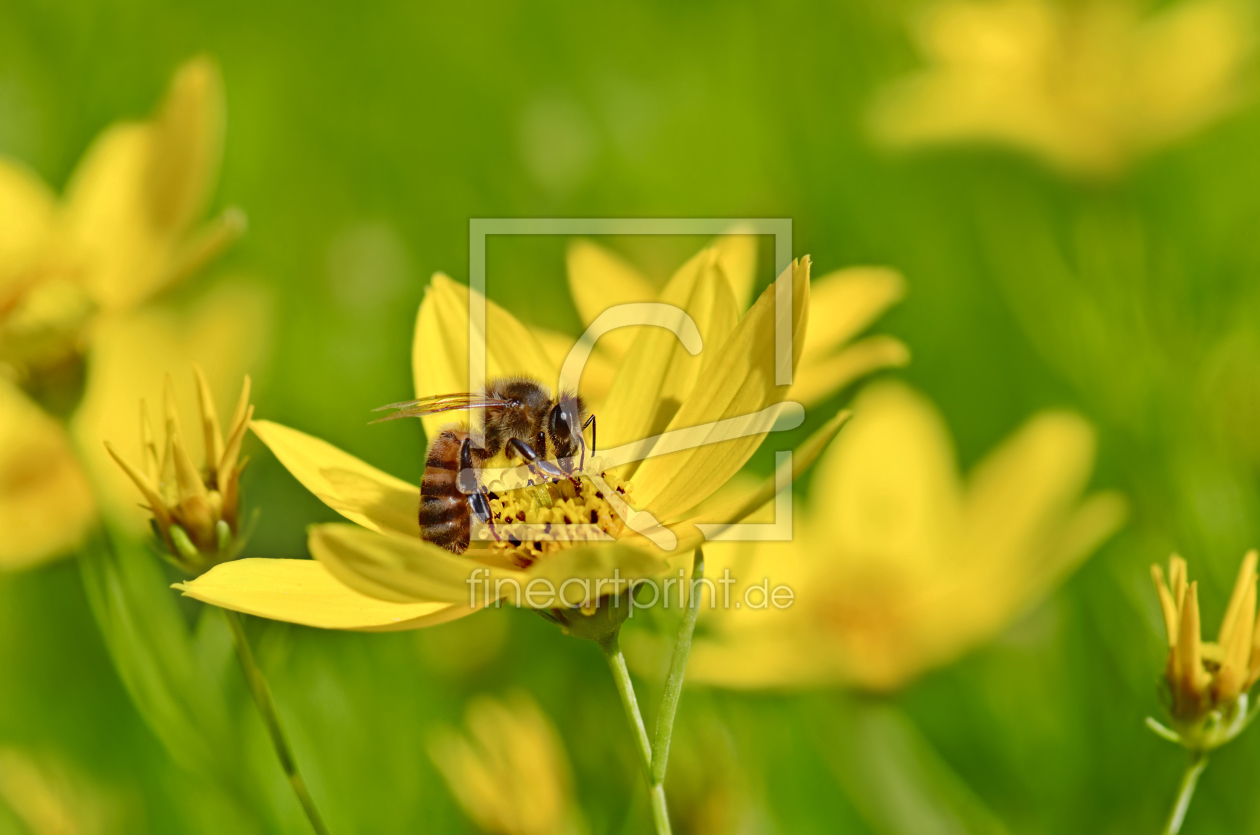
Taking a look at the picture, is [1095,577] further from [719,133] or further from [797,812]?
[719,133]

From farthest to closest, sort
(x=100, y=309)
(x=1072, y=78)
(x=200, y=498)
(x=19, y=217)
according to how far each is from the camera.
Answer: (x=1072, y=78), (x=19, y=217), (x=100, y=309), (x=200, y=498)

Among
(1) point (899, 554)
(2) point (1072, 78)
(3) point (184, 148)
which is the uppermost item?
(2) point (1072, 78)

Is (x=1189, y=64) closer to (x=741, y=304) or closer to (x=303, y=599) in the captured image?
(x=741, y=304)

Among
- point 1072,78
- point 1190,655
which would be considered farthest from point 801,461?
point 1072,78

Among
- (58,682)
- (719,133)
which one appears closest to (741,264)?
(58,682)

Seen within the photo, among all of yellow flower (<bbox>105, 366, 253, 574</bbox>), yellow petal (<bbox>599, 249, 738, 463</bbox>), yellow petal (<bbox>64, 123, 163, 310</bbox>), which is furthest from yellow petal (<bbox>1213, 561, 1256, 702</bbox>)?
yellow petal (<bbox>64, 123, 163, 310</bbox>)

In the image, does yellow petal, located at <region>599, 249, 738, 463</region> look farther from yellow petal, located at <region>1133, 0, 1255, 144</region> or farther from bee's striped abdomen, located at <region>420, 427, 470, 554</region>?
yellow petal, located at <region>1133, 0, 1255, 144</region>

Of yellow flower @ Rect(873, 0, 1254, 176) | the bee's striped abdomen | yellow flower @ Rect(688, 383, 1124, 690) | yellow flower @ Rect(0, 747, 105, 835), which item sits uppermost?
yellow flower @ Rect(873, 0, 1254, 176)

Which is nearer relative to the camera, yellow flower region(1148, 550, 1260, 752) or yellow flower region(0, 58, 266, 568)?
yellow flower region(1148, 550, 1260, 752)
